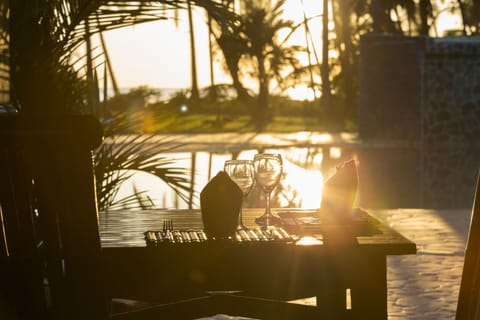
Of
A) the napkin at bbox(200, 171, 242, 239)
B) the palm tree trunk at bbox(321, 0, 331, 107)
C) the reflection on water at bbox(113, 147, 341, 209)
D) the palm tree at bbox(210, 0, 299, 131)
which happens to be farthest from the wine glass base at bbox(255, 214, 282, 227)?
the palm tree trunk at bbox(321, 0, 331, 107)

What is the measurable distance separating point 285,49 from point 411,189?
2133 centimetres

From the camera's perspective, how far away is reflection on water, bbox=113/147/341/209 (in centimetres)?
989

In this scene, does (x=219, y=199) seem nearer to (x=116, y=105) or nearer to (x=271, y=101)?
(x=116, y=105)

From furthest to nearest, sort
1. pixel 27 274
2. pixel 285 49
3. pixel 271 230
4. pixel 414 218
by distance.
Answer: pixel 285 49
pixel 414 218
pixel 271 230
pixel 27 274

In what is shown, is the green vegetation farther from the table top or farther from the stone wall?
the table top

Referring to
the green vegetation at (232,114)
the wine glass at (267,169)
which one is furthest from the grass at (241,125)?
the wine glass at (267,169)

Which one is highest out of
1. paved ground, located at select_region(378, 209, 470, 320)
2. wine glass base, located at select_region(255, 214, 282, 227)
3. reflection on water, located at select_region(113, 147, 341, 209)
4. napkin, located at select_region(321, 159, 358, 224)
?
napkin, located at select_region(321, 159, 358, 224)

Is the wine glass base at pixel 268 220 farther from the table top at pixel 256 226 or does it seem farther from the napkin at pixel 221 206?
the napkin at pixel 221 206

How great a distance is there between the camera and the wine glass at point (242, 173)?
2.73 meters

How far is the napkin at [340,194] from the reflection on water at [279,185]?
12.8 feet

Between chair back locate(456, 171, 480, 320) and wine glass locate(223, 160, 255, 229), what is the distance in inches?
31.1

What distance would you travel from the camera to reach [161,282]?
2549mm

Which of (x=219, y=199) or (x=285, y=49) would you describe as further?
(x=285, y=49)

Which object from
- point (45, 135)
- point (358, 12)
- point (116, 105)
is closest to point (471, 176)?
point (45, 135)
